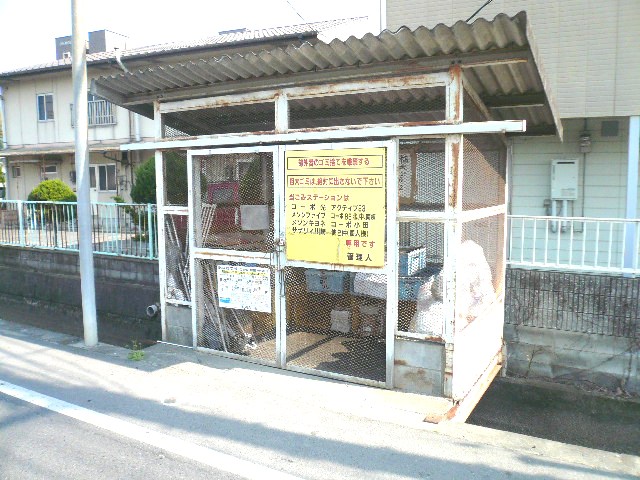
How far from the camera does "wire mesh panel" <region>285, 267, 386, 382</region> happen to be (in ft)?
17.0

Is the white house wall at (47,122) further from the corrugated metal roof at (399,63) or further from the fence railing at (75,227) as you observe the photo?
the corrugated metal roof at (399,63)

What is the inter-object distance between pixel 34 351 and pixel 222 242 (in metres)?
2.61

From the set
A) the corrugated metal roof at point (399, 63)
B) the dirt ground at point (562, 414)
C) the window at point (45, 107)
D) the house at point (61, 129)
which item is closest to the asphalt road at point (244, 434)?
the dirt ground at point (562, 414)

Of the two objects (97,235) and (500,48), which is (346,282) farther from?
(97,235)

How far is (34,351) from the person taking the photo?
579 cm

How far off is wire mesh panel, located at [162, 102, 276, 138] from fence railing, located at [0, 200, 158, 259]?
7.29ft

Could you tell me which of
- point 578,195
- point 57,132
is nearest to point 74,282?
point 578,195

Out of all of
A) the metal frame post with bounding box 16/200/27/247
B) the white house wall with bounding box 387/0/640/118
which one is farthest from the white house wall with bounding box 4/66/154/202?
the white house wall with bounding box 387/0/640/118

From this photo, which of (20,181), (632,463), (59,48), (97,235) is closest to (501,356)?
(632,463)

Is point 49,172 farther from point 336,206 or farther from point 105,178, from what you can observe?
point 336,206

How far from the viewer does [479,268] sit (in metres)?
4.94

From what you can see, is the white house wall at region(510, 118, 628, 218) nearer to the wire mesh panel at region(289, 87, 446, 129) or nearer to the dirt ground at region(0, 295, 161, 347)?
the wire mesh panel at region(289, 87, 446, 129)

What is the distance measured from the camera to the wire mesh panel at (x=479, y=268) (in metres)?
4.35

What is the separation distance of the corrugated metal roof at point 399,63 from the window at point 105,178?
514 inches
